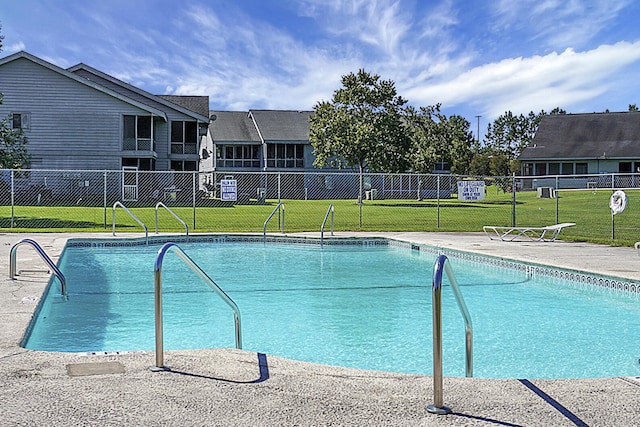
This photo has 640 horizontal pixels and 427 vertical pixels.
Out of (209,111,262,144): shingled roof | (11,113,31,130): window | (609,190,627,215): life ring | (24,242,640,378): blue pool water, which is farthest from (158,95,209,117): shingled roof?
(609,190,627,215): life ring

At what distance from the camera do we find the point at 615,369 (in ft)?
20.8

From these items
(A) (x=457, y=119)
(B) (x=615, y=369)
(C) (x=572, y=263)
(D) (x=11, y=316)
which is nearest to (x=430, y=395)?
(B) (x=615, y=369)

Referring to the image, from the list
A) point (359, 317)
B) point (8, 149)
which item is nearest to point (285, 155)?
point (8, 149)

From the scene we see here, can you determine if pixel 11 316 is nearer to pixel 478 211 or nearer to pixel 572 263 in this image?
pixel 572 263

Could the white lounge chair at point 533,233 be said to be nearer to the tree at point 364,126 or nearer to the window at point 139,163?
the tree at point 364,126

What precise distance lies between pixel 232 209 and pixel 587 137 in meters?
35.1

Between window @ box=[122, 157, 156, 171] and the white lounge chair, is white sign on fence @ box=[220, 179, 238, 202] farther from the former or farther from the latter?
window @ box=[122, 157, 156, 171]

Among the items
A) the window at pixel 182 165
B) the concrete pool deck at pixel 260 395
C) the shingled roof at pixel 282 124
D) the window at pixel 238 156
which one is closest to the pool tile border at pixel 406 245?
the concrete pool deck at pixel 260 395

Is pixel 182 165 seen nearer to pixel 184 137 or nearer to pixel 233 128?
pixel 184 137

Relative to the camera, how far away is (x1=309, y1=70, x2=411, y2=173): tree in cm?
3706

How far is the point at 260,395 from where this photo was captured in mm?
4051

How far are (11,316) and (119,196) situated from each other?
88.7ft

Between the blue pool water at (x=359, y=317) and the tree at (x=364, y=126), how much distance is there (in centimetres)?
2390

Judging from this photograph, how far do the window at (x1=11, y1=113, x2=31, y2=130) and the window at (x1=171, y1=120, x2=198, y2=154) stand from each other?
25.2ft
